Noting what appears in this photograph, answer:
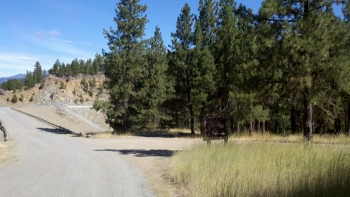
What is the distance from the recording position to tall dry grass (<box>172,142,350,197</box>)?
226 inches

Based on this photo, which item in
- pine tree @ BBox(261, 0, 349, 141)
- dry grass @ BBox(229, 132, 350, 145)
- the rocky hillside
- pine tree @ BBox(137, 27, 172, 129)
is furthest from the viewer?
the rocky hillside

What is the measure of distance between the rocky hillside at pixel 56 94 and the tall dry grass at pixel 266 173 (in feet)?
288

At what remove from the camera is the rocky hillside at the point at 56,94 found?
94.9 meters

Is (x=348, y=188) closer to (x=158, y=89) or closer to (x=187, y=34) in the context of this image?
(x=187, y=34)

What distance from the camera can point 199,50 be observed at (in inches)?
1116

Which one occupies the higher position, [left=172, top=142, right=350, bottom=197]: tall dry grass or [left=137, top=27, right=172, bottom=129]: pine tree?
[left=137, top=27, right=172, bottom=129]: pine tree

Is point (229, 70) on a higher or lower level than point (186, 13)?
lower

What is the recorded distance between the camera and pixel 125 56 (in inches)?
1225

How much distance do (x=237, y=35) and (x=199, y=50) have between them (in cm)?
400

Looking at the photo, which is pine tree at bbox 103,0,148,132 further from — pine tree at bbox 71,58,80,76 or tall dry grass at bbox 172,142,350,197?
pine tree at bbox 71,58,80,76

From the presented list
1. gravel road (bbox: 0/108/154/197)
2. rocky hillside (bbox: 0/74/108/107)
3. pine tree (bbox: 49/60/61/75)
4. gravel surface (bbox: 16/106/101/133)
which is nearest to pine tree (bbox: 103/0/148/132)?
gravel road (bbox: 0/108/154/197)

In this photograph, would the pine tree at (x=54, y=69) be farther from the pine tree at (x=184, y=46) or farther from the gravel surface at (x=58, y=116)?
the pine tree at (x=184, y=46)

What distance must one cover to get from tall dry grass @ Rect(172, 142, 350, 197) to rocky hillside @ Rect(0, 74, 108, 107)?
3460 inches

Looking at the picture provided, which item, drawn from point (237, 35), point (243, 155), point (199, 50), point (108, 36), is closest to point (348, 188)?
point (243, 155)
